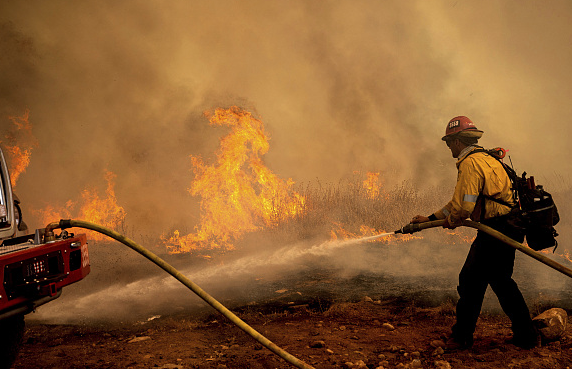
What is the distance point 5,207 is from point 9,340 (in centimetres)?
99

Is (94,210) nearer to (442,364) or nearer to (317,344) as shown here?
(317,344)

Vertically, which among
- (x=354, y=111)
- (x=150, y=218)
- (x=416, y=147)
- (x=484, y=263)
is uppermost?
(x=354, y=111)

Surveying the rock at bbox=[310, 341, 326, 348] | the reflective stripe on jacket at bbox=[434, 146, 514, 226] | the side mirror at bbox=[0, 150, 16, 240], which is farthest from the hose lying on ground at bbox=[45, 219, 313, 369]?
the reflective stripe on jacket at bbox=[434, 146, 514, 226]

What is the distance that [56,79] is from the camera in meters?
12.1

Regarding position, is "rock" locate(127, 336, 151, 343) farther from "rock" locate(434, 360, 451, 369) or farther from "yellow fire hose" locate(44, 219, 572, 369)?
"rock" locate(434, 360, 451, 369)

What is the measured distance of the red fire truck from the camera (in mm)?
2203

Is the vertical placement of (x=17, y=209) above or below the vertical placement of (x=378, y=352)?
above

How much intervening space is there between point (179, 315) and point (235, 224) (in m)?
6.00

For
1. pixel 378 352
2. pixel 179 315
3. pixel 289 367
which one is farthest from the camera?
pixel 179 315

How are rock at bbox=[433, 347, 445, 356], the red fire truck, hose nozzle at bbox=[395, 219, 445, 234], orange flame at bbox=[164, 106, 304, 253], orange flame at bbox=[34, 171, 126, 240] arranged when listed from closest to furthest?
the red fire truck, rock at bbox=[433, 347, 445, 356], hose nozzle at bbox=[395, 219, 445, 234], orange flame at bbox=[164, 106, 304, 253], orange flame at bbox=[34, 171, 126, 240]

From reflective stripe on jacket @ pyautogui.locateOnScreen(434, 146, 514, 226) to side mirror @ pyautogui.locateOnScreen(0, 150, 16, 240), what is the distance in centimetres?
356

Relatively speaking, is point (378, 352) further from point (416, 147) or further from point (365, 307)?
point (416, 147)

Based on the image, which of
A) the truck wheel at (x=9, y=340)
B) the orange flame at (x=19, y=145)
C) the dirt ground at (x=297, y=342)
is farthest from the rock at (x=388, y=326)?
the orange flame at (x=19, y=145)

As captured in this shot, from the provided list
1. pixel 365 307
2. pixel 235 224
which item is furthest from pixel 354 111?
pixel 365 307
